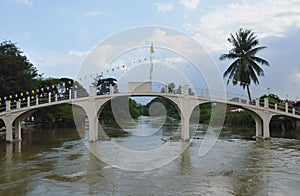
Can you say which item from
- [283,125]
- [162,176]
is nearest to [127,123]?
[283,125]

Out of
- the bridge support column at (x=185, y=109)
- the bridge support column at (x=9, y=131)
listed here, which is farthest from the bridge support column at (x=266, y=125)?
the bridge support column at (x=9, y=131)

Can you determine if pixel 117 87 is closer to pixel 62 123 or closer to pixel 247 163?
pixel 247 163

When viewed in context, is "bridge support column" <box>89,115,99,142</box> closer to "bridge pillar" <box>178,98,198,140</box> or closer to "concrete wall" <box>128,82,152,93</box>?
"concrete wall" <box>128,82,152,93</box>

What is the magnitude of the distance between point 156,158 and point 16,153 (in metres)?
7.95

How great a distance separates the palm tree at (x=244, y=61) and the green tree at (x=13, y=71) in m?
17.5

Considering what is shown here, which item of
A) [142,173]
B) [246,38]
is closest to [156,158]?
[142,173]

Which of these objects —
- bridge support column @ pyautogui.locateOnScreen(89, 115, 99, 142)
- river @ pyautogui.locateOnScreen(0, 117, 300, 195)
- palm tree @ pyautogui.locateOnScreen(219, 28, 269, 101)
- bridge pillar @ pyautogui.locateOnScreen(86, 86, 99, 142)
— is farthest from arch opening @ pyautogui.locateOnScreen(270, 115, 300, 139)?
bridge pillar @ pyautogui.locateOnScreen(86, 86, 99, 142)

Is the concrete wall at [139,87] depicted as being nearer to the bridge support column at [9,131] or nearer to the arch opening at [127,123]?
the arch opening at [127,123]

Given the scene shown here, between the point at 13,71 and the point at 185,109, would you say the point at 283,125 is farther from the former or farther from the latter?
the point at 13,71

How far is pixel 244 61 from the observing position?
98.8 feet

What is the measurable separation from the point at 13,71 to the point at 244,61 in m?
19.4

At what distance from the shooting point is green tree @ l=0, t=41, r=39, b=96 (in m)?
25.3

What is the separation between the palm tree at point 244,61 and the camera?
98.8 ft

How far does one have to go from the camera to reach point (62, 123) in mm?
44688
